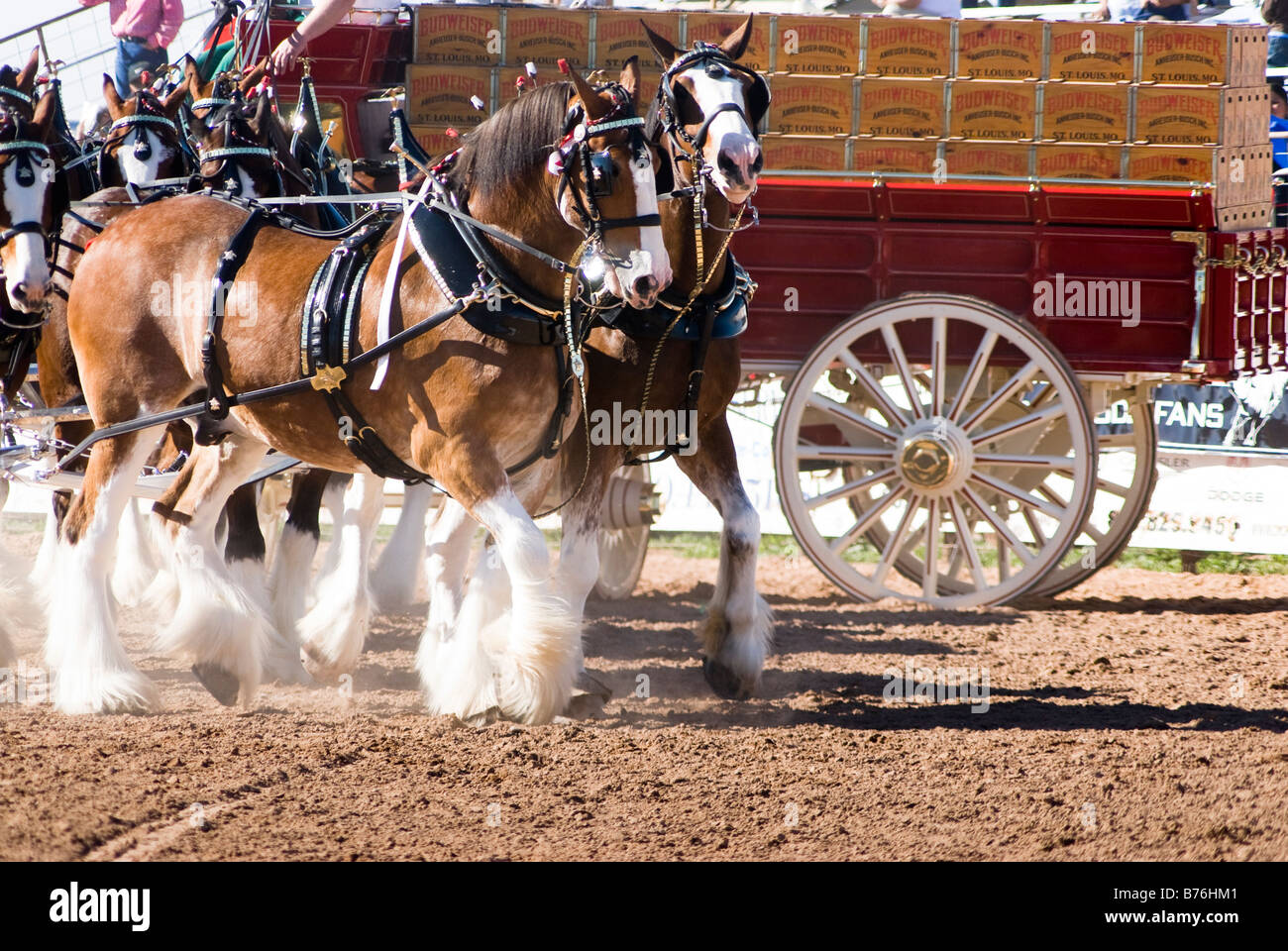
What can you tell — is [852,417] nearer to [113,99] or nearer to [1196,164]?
[1196,164]

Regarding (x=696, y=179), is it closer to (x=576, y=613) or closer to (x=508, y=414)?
(x=508, y=414)

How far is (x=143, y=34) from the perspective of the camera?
802cm

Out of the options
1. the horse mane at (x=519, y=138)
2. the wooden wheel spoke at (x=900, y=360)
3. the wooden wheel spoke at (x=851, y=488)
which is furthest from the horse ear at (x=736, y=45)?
the wooden wheel spoke at (x=851, y=488)

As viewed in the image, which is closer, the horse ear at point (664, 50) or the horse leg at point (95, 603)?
the horse ear at point (664, 50)

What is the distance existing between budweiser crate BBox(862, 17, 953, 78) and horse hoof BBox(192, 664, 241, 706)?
3.70m

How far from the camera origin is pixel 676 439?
4.56m

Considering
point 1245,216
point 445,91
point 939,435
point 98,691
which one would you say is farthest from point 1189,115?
point 98,691

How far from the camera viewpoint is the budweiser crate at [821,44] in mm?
6078

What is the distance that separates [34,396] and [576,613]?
9.85 feet

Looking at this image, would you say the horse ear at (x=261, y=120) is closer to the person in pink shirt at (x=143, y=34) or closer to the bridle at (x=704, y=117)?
the bridle at (x=704, y=117)

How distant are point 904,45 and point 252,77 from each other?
A: 2807 millimetres

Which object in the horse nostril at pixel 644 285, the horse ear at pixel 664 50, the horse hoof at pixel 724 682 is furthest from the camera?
the horse hoof at pixel 724 682

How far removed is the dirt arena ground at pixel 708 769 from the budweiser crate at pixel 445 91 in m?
2.37

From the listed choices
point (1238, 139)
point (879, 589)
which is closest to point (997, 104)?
point (1238, 139)
